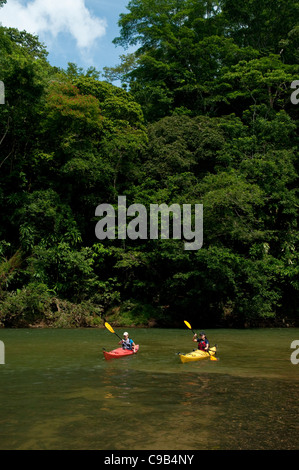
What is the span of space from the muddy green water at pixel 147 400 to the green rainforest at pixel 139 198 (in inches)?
288

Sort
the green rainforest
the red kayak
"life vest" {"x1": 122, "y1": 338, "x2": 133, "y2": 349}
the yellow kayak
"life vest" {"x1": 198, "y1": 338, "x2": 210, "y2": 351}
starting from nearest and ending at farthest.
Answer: the yellow kayak → the red kayak → "life vest" {"x1": 198, "y1": 338, "x2": 210, "y2": 351} → "life vest" {"x1": 122, "y1": 338, "x2": 133, "y2": 349} → the green rainforest

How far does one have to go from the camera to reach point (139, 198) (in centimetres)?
2423

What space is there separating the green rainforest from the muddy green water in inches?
288

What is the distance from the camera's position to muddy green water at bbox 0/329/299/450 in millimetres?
6000

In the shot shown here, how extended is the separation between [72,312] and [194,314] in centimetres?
644

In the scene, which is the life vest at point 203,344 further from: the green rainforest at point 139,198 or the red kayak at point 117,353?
the green rainforest at point 139,198

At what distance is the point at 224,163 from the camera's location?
26.4 metres

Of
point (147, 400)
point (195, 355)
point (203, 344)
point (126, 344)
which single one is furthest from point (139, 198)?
point (147, 400)

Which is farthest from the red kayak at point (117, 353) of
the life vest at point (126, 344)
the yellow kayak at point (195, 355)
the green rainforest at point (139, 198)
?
the green rainforest at point (139, 198)

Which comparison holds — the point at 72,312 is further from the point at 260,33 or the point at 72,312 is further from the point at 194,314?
the point at 260,33

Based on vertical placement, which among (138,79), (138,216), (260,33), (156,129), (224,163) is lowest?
(138,216)

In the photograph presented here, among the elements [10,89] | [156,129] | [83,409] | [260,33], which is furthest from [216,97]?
[83,409]

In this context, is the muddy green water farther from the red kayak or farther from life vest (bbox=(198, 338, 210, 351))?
life vest (bbox=(198, 338, 210, 351))

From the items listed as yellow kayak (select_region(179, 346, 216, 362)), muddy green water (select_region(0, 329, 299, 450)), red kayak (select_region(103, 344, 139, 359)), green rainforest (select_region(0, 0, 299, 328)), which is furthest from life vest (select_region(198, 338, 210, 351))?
green rainforest (select_region(0, 0, 299, 328))
